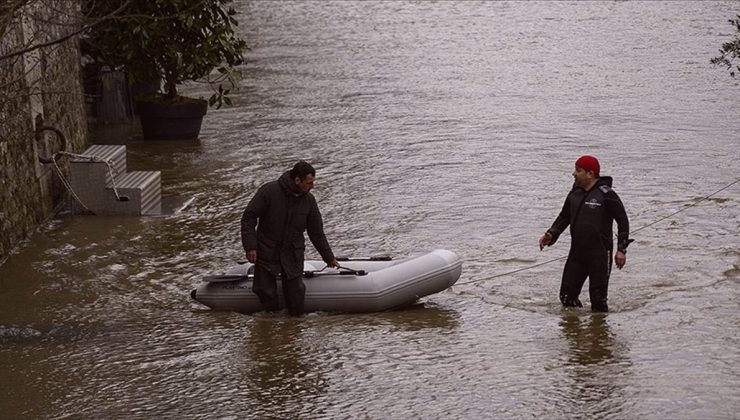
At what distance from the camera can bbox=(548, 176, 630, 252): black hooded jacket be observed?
12117mm

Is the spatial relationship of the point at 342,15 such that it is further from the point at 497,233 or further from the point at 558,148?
the point at 497,233

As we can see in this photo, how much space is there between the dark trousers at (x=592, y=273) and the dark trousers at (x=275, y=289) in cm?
257

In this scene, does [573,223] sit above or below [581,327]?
above

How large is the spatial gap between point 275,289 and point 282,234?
1.99 feet

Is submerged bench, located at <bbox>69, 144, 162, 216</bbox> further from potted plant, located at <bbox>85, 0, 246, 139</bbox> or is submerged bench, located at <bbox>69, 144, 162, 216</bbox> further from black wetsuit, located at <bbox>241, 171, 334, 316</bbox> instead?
black wetsuit, located at <bbox>241, 171, 334, 316</bbox>

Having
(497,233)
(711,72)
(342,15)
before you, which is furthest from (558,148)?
(342,15)

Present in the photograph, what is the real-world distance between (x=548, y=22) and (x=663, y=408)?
92.3 ft

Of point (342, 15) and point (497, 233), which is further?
point (342, 15)

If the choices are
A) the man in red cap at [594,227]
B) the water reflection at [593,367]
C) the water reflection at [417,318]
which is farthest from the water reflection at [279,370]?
the man in red cap at [594,227]

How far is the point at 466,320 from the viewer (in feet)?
40.3

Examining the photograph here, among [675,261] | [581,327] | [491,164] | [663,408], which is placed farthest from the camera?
[491,164]

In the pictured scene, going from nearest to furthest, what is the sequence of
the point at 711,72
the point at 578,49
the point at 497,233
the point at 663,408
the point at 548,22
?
the point at 663,408 → the point at 497,233 → the point at 711,72 → the point at 578,49 → the point at 548,22

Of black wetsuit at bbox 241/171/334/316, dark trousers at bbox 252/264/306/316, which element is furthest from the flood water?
black wetsuit at bbox 241/171/334/316

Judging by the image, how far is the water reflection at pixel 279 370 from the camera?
9.98 metres
